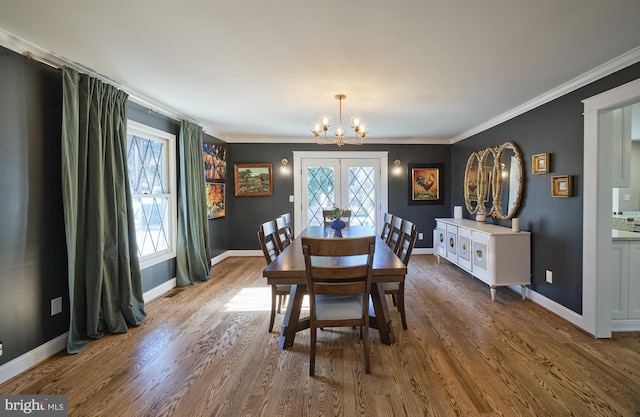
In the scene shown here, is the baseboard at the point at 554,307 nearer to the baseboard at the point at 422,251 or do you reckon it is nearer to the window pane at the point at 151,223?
the baseboard at the point at 422,251

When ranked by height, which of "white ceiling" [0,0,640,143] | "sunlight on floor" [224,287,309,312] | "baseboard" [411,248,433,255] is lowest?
"sunlight on floor" [224,287,309,312]

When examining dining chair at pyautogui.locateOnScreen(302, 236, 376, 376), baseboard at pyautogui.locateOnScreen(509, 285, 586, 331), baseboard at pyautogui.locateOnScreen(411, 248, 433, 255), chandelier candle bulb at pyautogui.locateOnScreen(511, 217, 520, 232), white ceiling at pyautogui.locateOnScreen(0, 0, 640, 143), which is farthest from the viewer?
baseboard at pyautogui.locateOnScreen(411, 248, 433, 255)

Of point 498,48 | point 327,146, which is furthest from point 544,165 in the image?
point 327,146

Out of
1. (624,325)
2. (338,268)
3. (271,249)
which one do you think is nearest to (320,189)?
(271,249)

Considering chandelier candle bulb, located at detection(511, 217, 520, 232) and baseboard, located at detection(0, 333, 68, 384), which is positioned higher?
chandelier candle bulb, located at detection(511, 217, 520, 232)

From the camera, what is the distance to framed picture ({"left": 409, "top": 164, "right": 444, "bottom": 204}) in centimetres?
584

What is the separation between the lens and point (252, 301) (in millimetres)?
3441

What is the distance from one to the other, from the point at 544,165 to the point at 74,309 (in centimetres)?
476

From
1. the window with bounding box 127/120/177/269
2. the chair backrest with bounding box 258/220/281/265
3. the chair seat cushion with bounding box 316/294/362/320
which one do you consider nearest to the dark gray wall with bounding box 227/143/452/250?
the window with bounding box 127/120/177/269

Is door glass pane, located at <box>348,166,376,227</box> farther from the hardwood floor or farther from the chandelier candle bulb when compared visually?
the hardwood floor

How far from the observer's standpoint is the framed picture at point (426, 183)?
5836mm

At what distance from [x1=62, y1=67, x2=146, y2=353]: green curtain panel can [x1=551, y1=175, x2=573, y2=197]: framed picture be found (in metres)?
4.32

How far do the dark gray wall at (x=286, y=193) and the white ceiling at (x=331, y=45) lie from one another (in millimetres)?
2331

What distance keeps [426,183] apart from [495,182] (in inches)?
67.9
